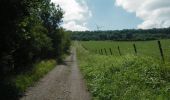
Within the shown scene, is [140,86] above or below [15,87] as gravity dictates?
above

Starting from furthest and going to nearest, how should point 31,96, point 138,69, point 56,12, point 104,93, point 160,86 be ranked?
point 56,12 < point 138,69 < point 31,96 < point 104,93 < point 160,86

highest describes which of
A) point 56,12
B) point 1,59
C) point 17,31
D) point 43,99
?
point 56,12

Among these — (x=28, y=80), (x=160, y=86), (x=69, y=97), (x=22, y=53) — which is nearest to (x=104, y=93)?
(x=69, y=97)

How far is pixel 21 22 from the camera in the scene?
70.3 ft

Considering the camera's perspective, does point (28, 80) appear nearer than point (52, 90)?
No

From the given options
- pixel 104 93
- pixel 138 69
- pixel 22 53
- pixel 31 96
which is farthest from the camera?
pixel 22 53

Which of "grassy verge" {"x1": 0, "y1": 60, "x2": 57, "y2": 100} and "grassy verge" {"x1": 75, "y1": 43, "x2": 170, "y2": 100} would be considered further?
"grassy verge" {"x1": 0, "y1": 60, "x2": 57, "y2": 100}

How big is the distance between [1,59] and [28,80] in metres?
1.96

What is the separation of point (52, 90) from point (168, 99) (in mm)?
8642

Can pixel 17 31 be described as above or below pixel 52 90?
above

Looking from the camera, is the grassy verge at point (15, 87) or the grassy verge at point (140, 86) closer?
the grassy verge at point (140, 86)

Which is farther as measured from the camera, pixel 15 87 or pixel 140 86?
pixel 15 87

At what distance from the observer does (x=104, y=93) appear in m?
16.1

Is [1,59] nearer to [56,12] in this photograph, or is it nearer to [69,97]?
[69,97]
